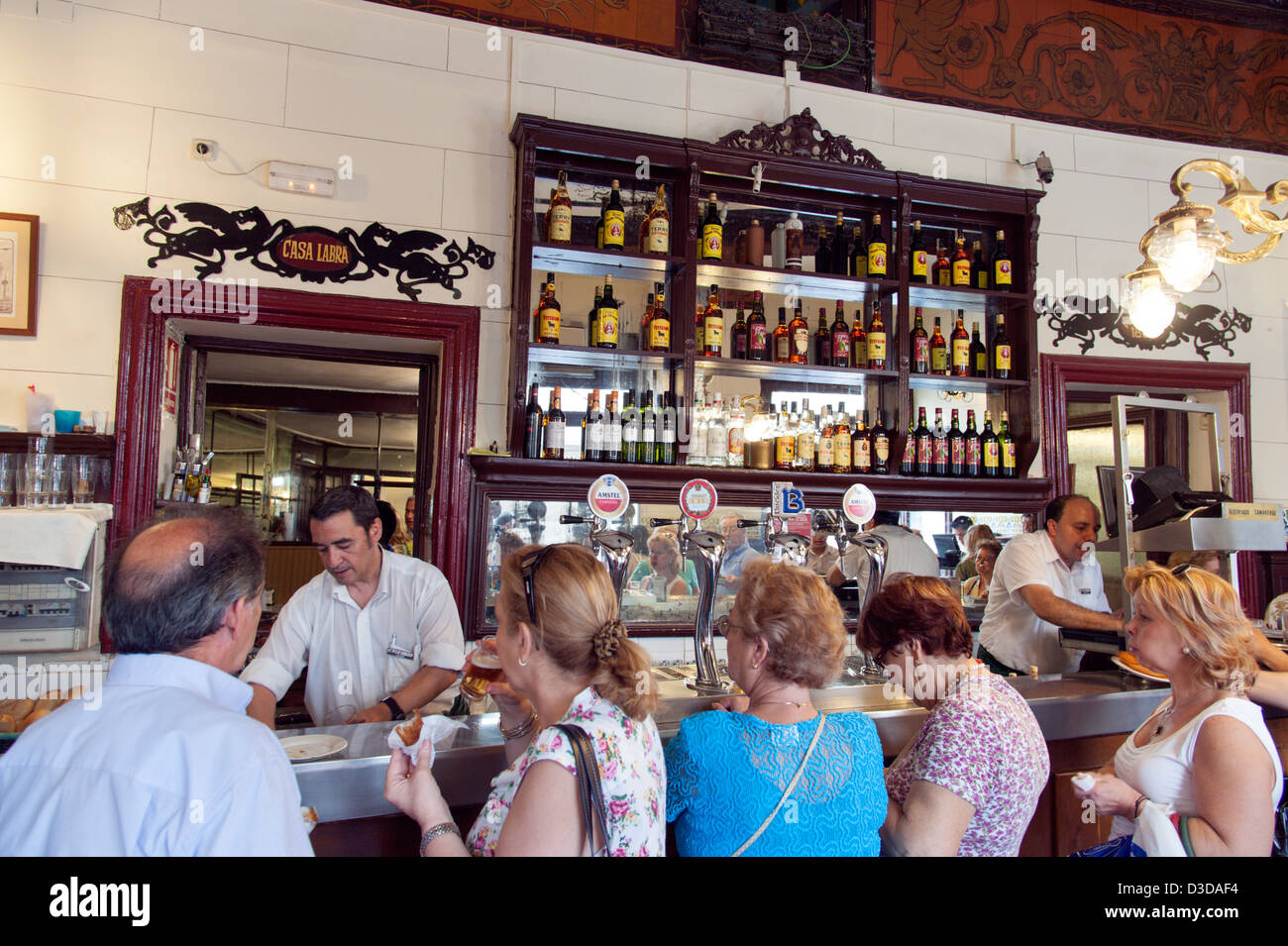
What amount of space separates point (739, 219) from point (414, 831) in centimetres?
323

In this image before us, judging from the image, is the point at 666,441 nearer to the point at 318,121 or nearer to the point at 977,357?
the point at 977,357

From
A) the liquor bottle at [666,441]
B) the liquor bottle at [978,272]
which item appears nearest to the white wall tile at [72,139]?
the liquor bottle at [666,441]

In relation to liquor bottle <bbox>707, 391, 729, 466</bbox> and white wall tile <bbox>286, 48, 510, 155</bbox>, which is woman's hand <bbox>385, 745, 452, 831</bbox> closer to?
liquor bottle <bbox>707, 391, 729, 466</bbox>

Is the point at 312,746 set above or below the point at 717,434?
below

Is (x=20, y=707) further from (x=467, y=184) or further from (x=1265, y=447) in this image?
(x=1265, y=447)

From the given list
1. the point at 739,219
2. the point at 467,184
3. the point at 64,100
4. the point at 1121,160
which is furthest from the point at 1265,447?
the point at 64,100

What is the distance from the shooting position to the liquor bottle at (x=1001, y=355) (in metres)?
4.29

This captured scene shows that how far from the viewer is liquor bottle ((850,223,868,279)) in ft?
13.6

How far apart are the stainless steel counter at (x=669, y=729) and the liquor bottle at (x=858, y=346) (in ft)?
5.94

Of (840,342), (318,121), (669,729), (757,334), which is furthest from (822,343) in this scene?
(669,729)

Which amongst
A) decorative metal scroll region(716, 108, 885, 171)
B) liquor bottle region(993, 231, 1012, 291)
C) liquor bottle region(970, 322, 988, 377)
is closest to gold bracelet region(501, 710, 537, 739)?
decorative metal scroll region(716, 108, 885, 171)

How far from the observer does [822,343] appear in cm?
414

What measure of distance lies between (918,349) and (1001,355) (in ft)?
1.51
